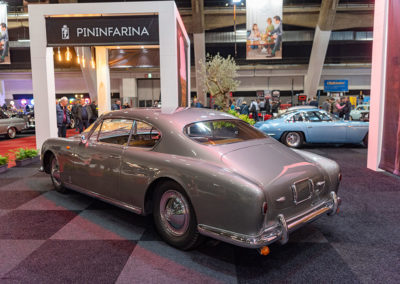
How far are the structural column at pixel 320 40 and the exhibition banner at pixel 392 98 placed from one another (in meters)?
17.4

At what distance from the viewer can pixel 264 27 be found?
15961 mm

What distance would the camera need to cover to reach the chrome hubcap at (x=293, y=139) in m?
9.65

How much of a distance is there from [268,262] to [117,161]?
1.92 metres

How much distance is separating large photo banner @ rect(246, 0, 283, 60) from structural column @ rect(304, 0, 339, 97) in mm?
7704

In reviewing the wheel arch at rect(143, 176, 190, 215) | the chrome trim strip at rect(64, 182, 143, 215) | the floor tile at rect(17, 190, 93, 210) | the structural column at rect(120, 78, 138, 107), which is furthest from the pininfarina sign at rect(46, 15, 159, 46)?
the structural column at rect(120, 78, 138, 107)

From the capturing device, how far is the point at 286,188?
2688 mm

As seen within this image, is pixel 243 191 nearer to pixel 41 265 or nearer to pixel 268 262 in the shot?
pixel 268 262

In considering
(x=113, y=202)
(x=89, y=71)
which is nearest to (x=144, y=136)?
(x=113, y=202)

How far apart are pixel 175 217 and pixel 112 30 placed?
663 centimetres

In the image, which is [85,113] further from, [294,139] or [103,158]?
[103,158]

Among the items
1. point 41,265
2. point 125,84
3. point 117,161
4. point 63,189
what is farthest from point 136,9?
point 125,84

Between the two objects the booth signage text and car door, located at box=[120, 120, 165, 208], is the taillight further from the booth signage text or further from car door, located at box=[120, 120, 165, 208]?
the booth signage text

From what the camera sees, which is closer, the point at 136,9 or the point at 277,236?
the point at 277,236

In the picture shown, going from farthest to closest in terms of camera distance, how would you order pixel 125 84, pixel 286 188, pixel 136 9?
pixel 125 84, pixel 136 9, pixel 286 188
